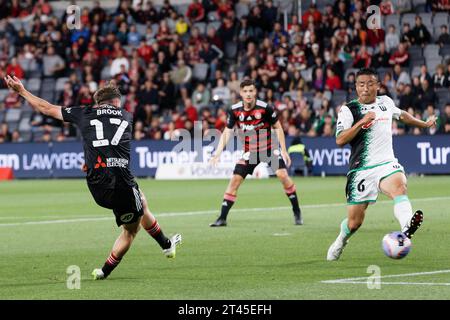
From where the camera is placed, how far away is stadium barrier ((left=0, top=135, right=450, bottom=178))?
3256 centimetres

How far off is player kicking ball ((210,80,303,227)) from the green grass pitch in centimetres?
48

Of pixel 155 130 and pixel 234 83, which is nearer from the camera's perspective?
pixel 234 83

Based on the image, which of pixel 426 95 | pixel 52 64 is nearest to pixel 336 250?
pixel 426 95

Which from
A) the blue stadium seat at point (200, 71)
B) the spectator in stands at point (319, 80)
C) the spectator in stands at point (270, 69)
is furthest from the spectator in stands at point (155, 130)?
the spectator in stands at point (319, 80)

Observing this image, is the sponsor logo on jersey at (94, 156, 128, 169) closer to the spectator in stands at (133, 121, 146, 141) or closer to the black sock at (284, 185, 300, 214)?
the black sock at (284, 185, 300, 214)

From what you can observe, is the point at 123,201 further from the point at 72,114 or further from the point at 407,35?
the point at 407,35

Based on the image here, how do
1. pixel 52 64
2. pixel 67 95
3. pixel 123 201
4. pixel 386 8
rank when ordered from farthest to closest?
pixel 52 64 → pixel 67 95 → pixel 386 8 → pixel 123 201

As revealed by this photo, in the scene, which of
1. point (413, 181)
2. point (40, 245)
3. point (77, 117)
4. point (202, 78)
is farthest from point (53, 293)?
point (202, 78)

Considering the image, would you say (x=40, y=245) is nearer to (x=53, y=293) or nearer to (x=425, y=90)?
(x=53, y=293)

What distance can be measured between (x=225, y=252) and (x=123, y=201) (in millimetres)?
2975

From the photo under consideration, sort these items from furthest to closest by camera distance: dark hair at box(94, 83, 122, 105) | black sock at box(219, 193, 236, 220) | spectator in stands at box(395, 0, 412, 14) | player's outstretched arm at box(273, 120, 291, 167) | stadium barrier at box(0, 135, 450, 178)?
1. spectator in stands at box(395, 0, 412, 14)
2. stadium barrier at box(0, 135, 450, 178)
3. black sock at box(219, 193, 236, 220)
4. player's outstretched arm at box(273, 120, 291, 167)
5. dark hair at box(94, 83, 122, 105)

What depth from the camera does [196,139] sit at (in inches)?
1359

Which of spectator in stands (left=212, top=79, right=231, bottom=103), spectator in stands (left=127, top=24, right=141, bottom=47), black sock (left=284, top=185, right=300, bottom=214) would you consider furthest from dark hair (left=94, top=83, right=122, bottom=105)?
spectator in stands (left=127, top=24, right=141, bottom=47)

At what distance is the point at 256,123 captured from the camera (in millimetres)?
18984
